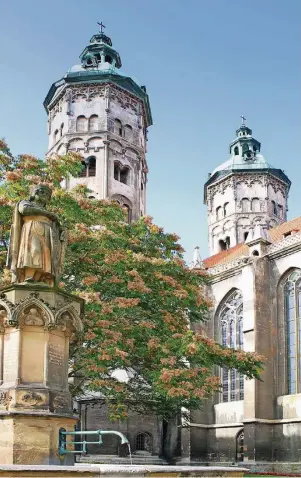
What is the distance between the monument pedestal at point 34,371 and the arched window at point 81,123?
3536cm

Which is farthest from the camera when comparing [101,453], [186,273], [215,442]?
[215,442]

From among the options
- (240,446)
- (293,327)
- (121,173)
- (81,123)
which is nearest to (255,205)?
(121,173)

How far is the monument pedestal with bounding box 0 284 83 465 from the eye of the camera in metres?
9.59

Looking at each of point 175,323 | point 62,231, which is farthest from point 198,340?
point 62,231

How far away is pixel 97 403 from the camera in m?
31.4

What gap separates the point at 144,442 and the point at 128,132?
21023 mm

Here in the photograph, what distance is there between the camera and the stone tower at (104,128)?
43.9 metres

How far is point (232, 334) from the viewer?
39500mm

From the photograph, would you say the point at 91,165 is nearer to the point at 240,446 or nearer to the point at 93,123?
the point at 93,123

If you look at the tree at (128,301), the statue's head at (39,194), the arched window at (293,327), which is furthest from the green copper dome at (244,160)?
the statue's head at (39,194)

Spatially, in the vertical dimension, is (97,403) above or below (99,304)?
below

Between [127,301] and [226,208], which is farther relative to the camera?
[226,208]

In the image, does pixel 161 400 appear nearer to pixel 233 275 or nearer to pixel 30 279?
pixel 30 279

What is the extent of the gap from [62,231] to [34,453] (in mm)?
3606
